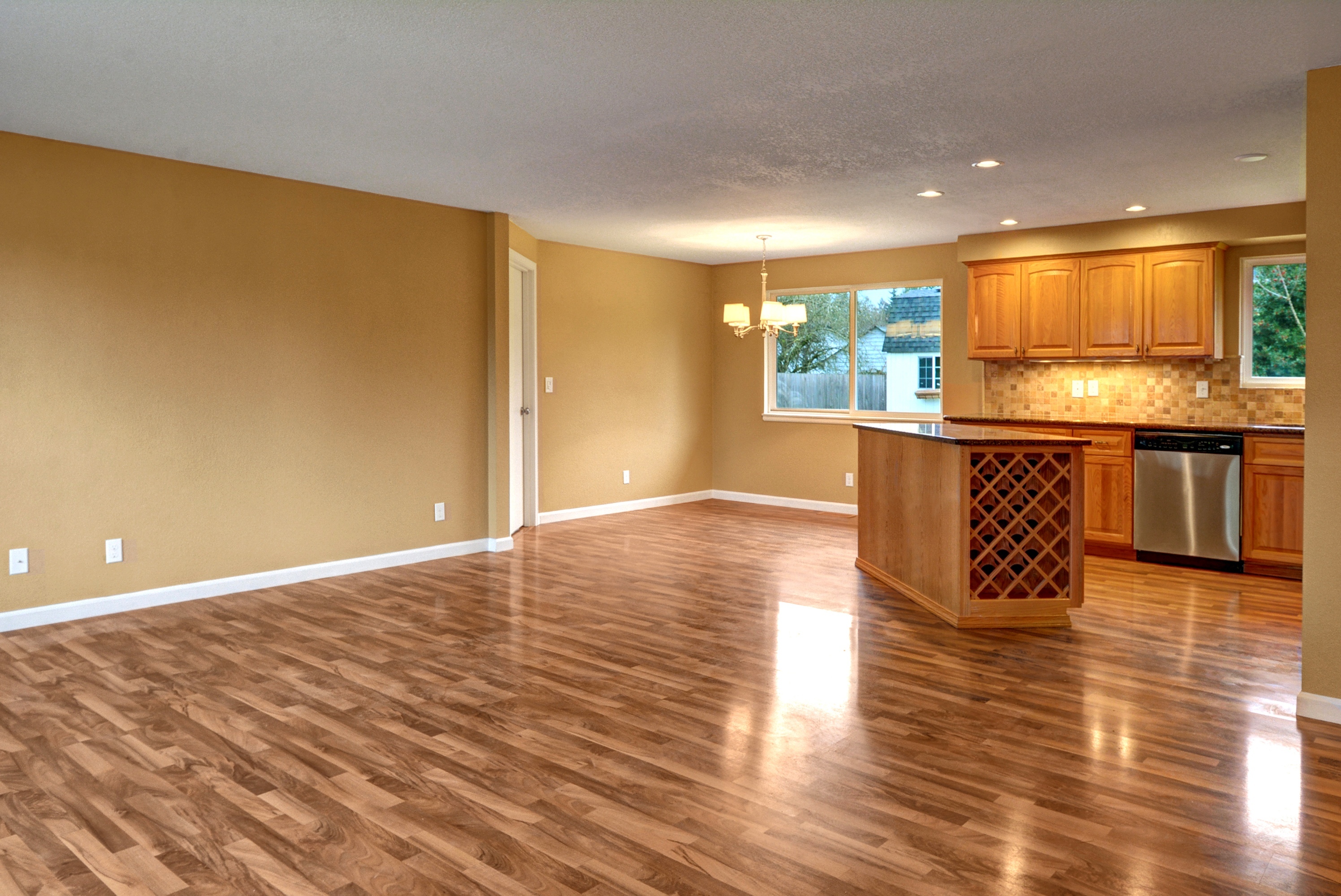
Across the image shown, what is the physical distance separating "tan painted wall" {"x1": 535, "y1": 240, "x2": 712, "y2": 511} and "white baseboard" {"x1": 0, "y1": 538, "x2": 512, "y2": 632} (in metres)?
1.57

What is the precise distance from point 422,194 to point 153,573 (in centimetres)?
279

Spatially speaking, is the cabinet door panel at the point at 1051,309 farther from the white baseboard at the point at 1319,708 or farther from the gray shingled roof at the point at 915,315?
the white baseboard at the point at 1319,708

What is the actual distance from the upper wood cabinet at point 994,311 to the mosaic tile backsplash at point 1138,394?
0.24 meters

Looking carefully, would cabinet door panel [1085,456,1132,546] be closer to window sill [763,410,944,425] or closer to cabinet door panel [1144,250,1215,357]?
cabinet door panel [1144,250,1215,357]

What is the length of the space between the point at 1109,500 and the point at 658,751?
4821mm

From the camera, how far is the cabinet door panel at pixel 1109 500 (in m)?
6.62

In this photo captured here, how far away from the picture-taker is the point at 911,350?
8438 millimetres

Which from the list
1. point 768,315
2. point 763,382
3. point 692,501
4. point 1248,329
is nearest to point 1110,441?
point 1248,329

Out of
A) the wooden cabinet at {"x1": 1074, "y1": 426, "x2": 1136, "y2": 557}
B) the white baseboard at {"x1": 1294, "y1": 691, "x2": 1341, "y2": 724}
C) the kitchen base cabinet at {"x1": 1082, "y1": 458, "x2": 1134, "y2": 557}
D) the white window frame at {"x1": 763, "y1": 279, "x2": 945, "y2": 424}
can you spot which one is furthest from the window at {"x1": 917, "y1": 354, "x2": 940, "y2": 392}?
the white baseboard at {"x1": 1294, "y1": 691, "x2": 1341, "y2": 724}

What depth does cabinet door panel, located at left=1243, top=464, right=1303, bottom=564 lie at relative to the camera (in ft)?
19.5

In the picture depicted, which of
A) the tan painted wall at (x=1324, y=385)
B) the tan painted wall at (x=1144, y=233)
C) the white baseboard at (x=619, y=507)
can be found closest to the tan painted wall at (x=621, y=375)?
the white baseboard at (x=619, y=507)

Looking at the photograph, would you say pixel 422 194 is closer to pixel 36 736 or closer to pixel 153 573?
pixel 153 573

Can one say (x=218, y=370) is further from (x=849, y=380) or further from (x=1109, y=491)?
(x=1109, y=491)

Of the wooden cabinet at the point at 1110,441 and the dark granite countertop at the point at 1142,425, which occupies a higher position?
the dark granite countertop at the point at 1142,425
